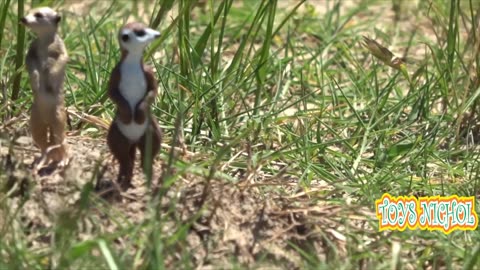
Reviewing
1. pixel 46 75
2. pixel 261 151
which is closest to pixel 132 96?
pixel 46 75

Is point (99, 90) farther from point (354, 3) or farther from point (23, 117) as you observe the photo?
point (354, 3)

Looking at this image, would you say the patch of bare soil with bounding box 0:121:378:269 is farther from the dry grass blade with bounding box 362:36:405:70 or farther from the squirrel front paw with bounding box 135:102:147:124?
the dry grass blade with bounding box 362:36:405:70

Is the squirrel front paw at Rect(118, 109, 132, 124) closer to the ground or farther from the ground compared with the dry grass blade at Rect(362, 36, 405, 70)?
closer to the ground

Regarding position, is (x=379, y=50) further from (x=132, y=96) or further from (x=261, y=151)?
(x=132, y=96)

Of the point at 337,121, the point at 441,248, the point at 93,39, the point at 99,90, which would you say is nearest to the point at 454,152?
the point at 337,121

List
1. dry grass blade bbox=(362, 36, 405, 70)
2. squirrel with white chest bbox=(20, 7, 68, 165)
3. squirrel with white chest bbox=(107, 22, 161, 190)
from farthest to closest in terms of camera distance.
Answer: dry grass blade bbox=(362, 36, 405, 70) < squirrel with white chest bbox=(20, 7, 68, 165) < squirrel with white chest bbox=(107, 22, 161, 190)

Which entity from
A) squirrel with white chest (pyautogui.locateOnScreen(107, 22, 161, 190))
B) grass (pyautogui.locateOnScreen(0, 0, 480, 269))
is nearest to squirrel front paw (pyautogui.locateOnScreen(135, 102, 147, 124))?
squirrel with white chest (pyautogui.locateOnScreen(107, 22, 161, 190))
